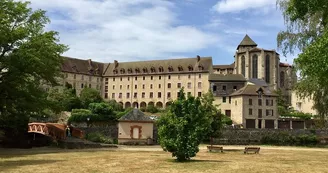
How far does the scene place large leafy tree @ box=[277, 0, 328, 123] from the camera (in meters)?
12.8

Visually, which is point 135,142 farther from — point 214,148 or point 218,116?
point 214,148

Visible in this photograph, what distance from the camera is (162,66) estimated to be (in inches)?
3782

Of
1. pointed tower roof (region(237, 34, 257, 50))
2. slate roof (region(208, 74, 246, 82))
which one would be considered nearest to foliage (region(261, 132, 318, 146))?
slate roof (region(208, 74, 246, 82))

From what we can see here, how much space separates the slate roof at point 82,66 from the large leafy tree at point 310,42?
241 feet

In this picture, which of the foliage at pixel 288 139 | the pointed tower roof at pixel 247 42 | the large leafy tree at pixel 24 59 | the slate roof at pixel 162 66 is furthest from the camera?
the pointed tower roof at pixel 247 42

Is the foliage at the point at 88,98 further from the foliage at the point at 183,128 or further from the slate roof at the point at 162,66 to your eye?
the foliage at the point at 183,128

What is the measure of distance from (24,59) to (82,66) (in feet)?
241

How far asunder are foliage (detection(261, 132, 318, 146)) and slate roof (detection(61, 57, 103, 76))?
61.0m

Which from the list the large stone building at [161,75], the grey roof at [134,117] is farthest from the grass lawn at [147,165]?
the large stone building at [161,75]

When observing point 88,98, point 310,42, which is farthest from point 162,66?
point 310,42

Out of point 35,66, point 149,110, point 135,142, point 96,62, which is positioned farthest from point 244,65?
point 35,66

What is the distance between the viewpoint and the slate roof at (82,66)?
3762 inches

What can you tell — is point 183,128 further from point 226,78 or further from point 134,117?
point 226,78

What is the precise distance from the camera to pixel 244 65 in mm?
101000
